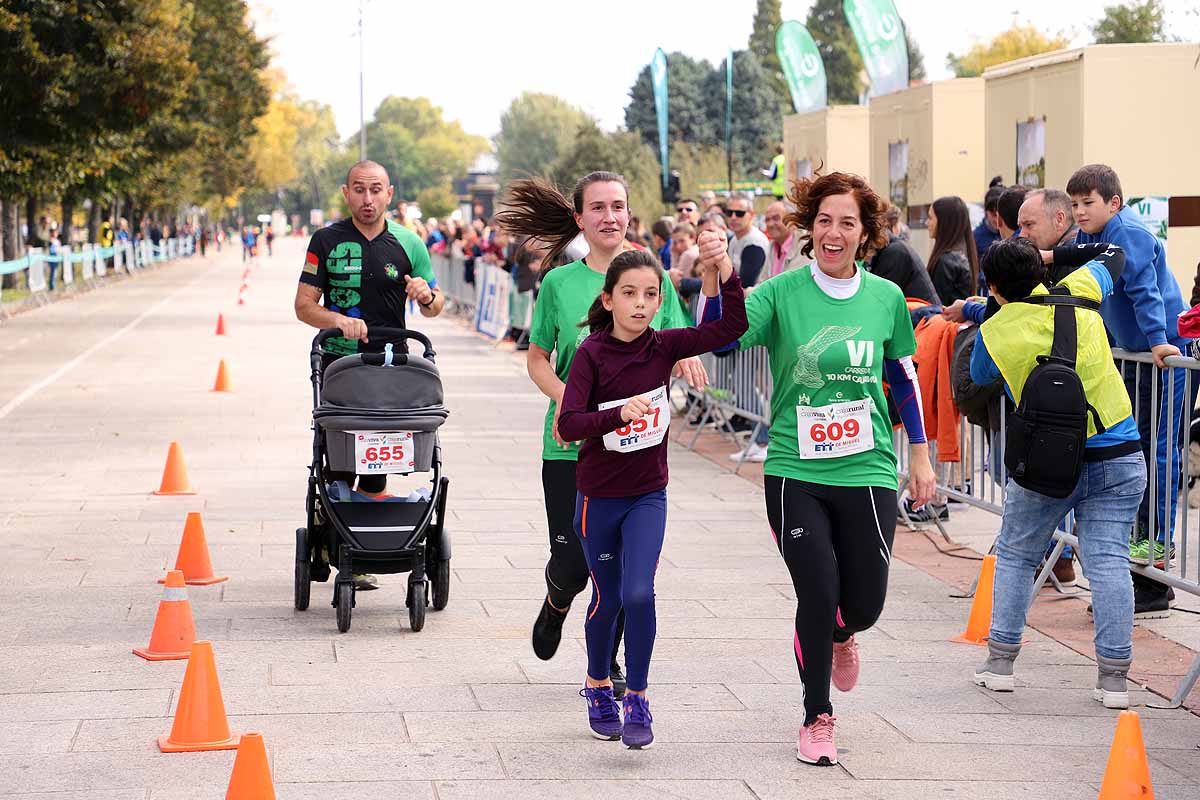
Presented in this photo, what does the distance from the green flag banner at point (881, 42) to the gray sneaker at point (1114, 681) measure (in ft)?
50.8

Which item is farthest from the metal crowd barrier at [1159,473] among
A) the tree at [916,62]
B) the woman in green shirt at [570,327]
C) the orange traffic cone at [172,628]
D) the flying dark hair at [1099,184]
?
the tree at [916,62]

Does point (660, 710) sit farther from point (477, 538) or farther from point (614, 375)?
point (477, 538)

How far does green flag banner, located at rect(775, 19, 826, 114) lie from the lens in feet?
86.3

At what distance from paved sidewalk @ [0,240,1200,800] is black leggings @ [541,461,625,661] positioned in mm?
466

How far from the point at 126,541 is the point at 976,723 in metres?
5.38

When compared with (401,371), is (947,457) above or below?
below

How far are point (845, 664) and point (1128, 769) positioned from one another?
4.17 ft

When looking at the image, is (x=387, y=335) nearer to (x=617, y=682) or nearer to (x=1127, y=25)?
(x=617, y=682)

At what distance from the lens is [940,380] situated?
917 centimetres

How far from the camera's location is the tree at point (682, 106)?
80.6 metres

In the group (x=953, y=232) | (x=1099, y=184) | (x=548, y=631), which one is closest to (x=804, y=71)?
(x=953, y=232)

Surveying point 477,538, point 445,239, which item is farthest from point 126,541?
point 445,239

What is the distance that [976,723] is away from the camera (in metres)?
6.20

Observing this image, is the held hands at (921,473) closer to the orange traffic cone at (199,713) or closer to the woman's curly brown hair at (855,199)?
the woman's curly brown hair at (855,199)
